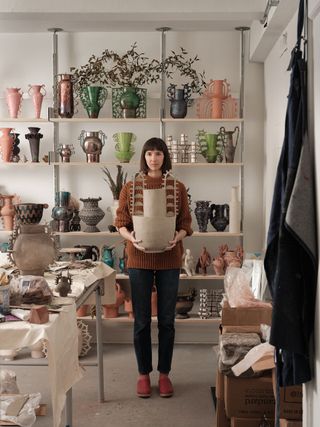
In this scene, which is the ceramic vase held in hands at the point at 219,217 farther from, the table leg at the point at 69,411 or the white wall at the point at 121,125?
the table leg at the point at 69,411

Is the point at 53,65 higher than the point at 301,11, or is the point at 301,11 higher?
the point at 53,65

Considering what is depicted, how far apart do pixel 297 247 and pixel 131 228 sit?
1.62 metres

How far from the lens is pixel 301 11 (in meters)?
2.31

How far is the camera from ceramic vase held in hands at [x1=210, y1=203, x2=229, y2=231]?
16.1 ft

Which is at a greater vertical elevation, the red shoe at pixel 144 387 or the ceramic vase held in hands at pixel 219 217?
the ceramic vase held in hands at pixel 219 217

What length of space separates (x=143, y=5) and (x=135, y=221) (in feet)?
5.09

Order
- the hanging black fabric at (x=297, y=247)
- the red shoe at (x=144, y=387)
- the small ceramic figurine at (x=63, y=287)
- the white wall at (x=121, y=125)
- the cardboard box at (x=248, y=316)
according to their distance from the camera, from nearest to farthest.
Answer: the hanging black fabric at (x=297, y=247), the small ceramic figurine at (x=63, y=287), the cardboard box at (x=248, y=316), the red shoe at (x=144, y=387), the white wall at (x=121, y=125)

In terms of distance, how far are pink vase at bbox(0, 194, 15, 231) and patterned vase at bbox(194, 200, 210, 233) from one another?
4.61ft

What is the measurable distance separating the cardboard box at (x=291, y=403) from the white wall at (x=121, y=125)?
2.40 meters

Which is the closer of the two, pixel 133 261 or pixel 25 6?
pixel 133 261

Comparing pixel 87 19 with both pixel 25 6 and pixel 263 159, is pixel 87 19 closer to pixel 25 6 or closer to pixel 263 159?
pixel 25 6

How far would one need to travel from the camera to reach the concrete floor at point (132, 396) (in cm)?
343

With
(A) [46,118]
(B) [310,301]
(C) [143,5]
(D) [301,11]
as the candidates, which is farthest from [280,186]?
(A) [46,118]

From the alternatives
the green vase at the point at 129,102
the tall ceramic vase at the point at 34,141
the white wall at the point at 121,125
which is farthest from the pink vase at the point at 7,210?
the green vase at the point at 129,102
